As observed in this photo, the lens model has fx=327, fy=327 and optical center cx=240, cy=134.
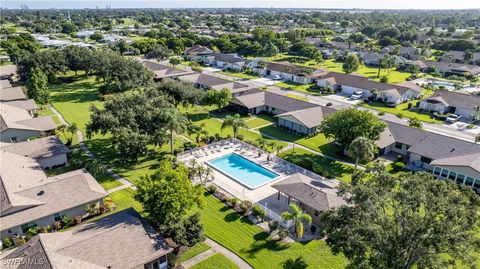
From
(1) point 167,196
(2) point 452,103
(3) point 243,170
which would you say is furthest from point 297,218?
(2) point 452,103

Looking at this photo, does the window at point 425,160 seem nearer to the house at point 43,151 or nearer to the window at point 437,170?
the window at point 437,170

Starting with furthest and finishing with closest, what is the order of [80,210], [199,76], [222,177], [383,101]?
[199,76]
[383,101]
[222,177]
[80,210]

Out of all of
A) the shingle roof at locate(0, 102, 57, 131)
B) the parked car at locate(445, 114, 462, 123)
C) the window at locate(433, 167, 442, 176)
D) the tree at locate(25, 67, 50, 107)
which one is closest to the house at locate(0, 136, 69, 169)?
the shingle roof at locate(0, 102, 57, 131)

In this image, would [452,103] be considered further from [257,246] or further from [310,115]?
[257,246]

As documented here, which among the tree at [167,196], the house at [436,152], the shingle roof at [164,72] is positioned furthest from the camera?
the shingle roof at [164,72]

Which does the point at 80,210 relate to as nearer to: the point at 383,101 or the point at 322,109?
the point at 322,109

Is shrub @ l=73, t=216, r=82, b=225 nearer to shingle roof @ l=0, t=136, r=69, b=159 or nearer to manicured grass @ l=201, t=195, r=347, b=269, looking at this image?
manicured grass @ l=201, t=195, r=347, b=269

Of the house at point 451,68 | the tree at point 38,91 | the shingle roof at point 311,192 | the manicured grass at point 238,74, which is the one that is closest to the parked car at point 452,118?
the shingle roof at point 311,192

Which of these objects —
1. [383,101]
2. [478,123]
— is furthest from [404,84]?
[478,123]
